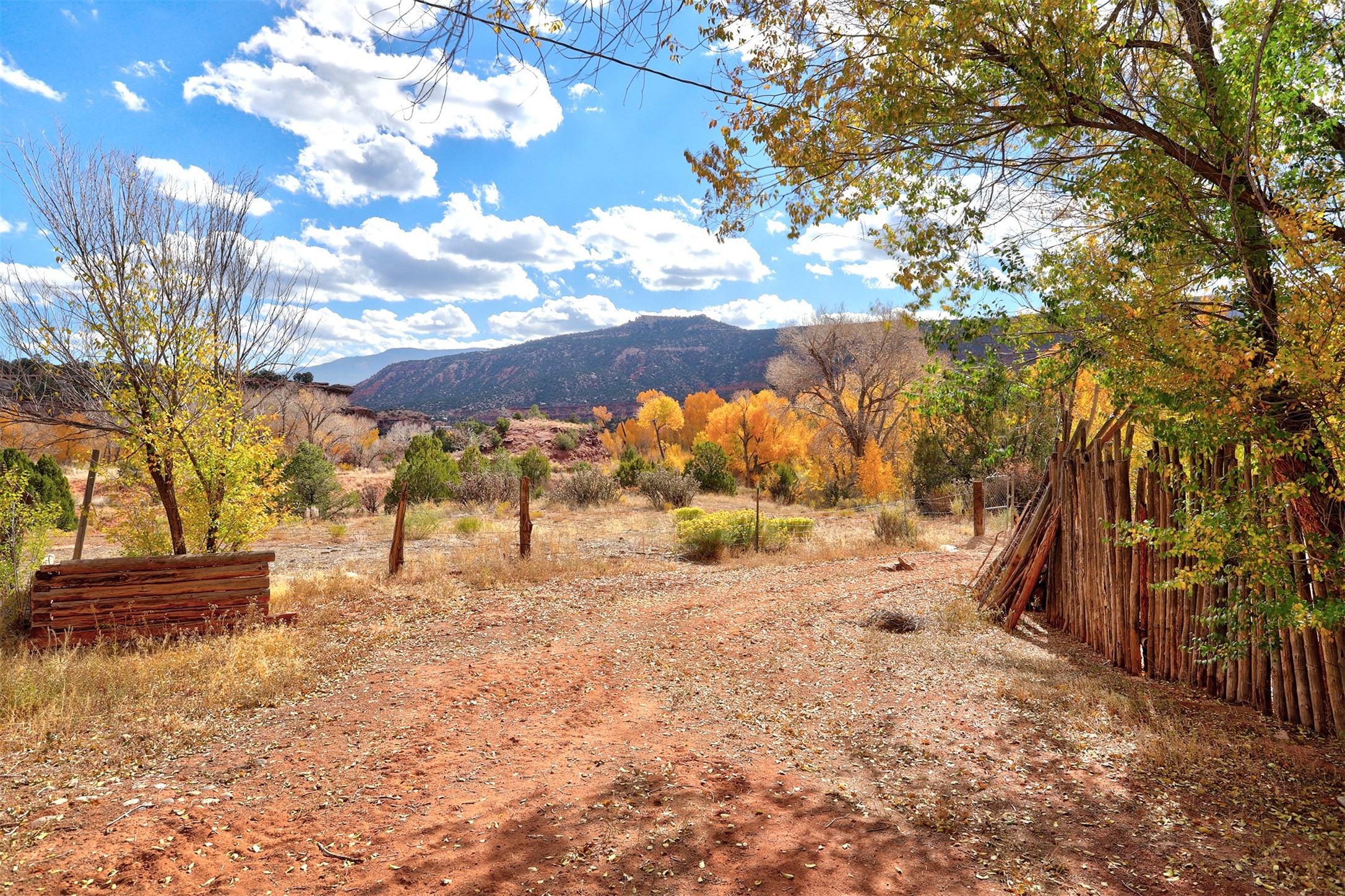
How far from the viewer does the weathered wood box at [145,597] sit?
20.9ft

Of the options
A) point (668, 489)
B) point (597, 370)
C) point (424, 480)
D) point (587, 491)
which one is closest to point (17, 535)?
point (424, 480)

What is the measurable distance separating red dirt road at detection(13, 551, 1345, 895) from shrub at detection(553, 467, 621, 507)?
47.5ft

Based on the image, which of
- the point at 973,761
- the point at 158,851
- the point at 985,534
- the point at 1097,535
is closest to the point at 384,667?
the point at 158,851

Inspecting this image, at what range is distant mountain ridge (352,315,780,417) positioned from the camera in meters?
92.2

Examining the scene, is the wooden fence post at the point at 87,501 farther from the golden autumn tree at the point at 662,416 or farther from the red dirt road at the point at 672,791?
the golden autumn tree at the point at 662,416

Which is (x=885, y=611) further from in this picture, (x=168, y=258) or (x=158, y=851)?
(x=168, y=258)

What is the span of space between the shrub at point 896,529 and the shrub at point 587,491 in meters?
9.69

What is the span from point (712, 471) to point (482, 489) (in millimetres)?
8825

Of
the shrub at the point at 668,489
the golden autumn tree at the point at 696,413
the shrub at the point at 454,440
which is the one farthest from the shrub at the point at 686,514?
the golden autumn tree at the point at 696,413

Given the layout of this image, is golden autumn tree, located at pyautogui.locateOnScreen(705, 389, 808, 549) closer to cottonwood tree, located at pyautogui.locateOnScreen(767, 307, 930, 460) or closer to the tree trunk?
cottonwood tree, located at pyautogui.locateOnScreen(767, 307, 930, 460)

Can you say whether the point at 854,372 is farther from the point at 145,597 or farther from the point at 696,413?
the point at 696,413

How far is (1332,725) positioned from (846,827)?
10.2 feet

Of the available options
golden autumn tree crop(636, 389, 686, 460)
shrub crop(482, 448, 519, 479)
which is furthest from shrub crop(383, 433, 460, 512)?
golden autumn tree crop(636, 389, 686, 460)

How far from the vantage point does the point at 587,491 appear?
21047 millimetres
